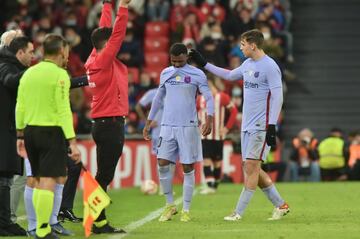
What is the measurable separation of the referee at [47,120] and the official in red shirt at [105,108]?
4.43ft

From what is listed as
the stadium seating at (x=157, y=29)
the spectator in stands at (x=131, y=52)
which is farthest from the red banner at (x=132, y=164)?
the stadium seating at (x=157, y=29)

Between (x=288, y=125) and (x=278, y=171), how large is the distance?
133 inches

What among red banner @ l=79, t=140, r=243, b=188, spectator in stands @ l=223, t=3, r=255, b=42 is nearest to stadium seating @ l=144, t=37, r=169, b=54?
spectator in stands @ l=223, t=3, r=255, b=42

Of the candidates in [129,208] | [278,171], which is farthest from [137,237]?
[278,171]

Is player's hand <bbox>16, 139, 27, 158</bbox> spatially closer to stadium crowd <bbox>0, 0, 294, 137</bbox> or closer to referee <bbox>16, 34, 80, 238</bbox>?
referee <bbox>16, 34, 80, 238</bbox>

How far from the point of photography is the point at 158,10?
31500 mm

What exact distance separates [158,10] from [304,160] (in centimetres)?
748

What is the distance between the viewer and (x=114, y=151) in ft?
41.2

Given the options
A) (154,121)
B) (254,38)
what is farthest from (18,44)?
(154,121)

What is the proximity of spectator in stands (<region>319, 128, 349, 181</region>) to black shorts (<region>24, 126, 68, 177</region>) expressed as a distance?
15.6m

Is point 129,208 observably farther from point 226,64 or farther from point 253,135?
point 226,64

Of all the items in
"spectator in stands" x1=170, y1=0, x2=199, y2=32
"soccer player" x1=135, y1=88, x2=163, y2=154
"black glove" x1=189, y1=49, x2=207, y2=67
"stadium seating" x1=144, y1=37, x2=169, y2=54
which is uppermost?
"spectator in stands" x1=170, y1=0, x2=199, y2=32

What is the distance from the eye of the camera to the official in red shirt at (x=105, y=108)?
12.5 metres

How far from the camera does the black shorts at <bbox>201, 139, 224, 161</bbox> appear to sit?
2084cm
